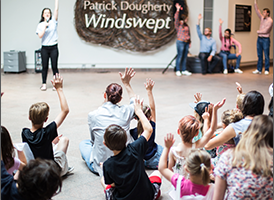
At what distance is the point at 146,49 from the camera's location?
1005cm

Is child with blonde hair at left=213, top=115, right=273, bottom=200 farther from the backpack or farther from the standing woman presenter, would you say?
the standing woman presenter

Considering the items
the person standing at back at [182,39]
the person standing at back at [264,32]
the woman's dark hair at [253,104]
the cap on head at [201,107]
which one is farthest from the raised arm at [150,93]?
the person standing at back at [264,32]

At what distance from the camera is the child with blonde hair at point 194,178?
1.72m

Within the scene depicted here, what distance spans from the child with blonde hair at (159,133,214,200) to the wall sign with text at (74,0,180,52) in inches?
325

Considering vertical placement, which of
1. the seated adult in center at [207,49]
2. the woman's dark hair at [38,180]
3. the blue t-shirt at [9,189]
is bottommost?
the blue t-shirt at [9,189]

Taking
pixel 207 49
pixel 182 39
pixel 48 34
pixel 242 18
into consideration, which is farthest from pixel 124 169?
pixel 242 18

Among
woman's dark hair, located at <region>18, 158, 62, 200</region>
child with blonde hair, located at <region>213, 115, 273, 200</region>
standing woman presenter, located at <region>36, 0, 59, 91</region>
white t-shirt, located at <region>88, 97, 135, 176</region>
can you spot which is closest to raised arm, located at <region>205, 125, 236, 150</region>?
child with blonde hair, located at <region>213, 115, 273, 200</region>

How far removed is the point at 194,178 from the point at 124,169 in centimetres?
47

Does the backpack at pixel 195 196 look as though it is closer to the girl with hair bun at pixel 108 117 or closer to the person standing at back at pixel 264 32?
the girl with hair bun at pixel 108 117

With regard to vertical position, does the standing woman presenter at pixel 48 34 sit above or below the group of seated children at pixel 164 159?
above

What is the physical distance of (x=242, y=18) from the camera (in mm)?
10719

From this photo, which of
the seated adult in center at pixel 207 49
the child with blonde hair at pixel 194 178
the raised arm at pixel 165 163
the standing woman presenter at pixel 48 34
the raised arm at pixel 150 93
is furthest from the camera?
the seated adult in center at pixel 207 49

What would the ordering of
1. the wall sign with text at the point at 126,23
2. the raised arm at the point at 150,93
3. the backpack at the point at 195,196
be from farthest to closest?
the wall sign with text at the point at 126,23 < the raised arm at the point at 150,93 < the backpack at the point at 195,196

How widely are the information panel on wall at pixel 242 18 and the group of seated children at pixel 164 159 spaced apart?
8.55 meters
